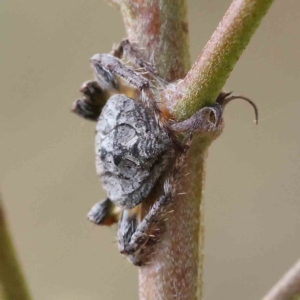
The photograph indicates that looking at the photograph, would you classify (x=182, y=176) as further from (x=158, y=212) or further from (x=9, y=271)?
(x=9, y=271)

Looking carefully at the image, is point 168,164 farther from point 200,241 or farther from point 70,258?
point 70,258

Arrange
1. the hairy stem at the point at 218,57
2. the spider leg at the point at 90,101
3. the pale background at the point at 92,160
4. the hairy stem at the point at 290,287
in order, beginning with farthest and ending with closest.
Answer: the pale background at the point at 92,160 → the spider leg at the point at 90,101 → the hairy stem at the point at 290,287 → the hairy stem at the point at 218,57

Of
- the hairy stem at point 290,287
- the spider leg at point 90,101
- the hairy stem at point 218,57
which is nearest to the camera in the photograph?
the hairy stem at point 218,57

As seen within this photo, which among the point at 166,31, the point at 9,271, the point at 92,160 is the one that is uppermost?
the point at 166,31

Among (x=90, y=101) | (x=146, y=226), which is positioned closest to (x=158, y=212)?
(x=146, y=226)

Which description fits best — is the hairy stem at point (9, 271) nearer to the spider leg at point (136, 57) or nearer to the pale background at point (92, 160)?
the spider leg at point (136, 57)

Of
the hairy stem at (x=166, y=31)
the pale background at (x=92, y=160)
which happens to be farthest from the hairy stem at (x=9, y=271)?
the pale background at (x=92, y=160)

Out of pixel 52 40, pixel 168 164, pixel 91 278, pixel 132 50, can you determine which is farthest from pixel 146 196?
pixel 52 40

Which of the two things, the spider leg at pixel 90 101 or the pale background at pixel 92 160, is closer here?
the spider leg at pixel 90 101
